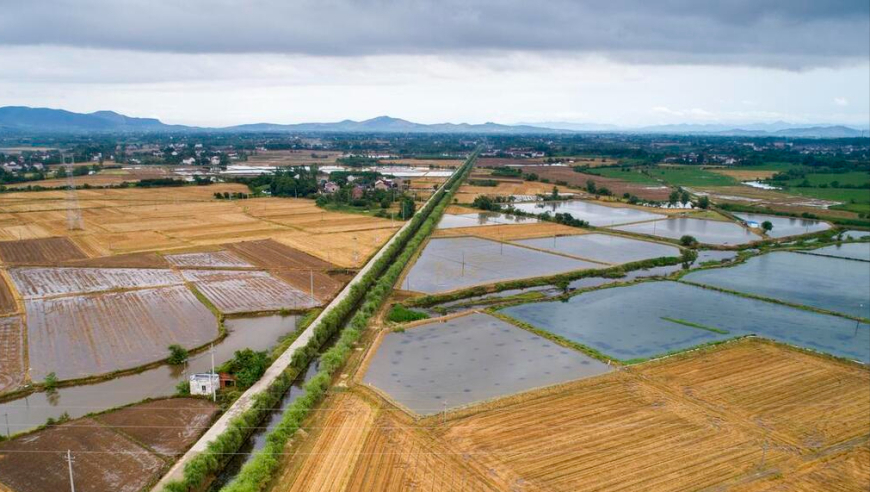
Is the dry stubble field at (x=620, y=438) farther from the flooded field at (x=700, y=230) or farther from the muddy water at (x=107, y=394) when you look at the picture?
the flooded field at (x=700, y=230)

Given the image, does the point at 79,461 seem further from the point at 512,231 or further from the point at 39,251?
the point at 512,231

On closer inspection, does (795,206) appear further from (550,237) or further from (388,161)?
(388,161)

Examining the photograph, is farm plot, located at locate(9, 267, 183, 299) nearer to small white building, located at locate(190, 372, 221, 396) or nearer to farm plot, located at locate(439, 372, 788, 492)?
small white building, located at locate(190, 372, 221, 396)

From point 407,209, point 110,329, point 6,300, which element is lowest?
point 110,329

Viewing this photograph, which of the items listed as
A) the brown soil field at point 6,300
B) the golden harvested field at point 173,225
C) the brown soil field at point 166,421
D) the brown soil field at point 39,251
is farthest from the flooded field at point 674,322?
the brown soil field at point 39,251

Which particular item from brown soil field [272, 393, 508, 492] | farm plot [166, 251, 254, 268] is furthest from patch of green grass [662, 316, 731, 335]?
farm plot [166, 251, 254, 268]

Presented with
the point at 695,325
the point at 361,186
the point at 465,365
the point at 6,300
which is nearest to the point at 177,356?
the point at 465,365

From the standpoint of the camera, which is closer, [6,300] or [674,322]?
[674,322]
